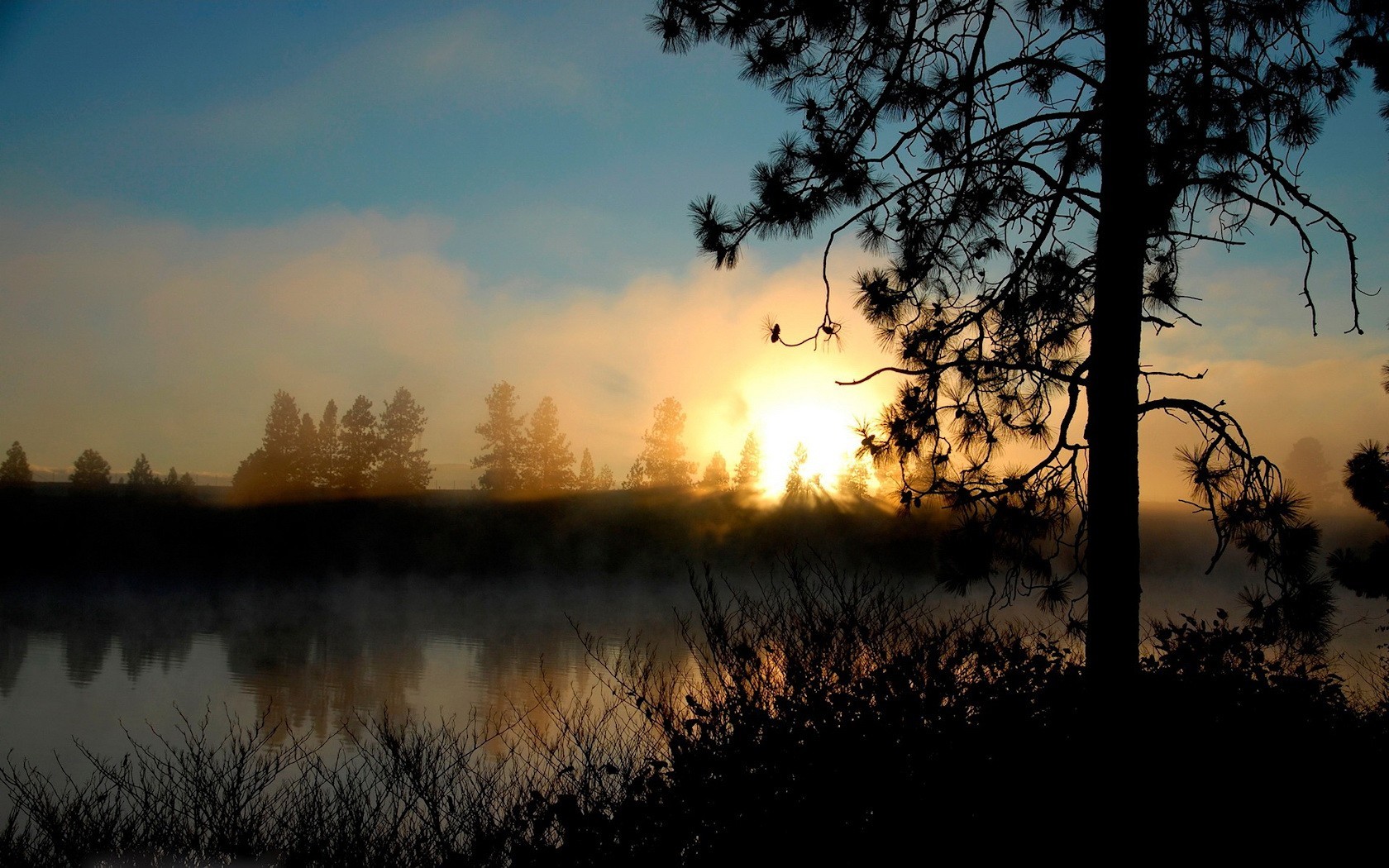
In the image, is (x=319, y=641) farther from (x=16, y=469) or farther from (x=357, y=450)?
(x=16, y=469)

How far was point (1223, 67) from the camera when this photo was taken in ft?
21.2

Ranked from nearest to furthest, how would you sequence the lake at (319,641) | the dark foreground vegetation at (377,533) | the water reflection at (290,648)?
the lake at (319,641) < the water reflection at (290,648) < the dark foreground vegetation at (377,533)

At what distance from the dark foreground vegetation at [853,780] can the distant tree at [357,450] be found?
4322 centimetres

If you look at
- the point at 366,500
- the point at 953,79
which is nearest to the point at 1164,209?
the point at 953,79

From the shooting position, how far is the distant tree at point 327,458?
5009cm

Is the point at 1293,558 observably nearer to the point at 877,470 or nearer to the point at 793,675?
the point at 877,470

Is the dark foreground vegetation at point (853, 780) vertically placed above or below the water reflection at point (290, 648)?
above

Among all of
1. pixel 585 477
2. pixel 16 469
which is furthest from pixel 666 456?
pixel 16 469

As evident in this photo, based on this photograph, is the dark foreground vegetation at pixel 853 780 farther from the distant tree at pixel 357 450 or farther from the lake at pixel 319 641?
the distant tree at pixel 357 450

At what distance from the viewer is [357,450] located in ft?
164

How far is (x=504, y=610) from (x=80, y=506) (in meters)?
28.7

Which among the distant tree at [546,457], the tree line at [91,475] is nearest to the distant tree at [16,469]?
the tree line at [91,475]

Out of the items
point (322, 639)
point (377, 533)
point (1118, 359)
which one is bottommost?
point (322, 639)

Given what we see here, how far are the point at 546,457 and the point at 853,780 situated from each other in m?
47.9
